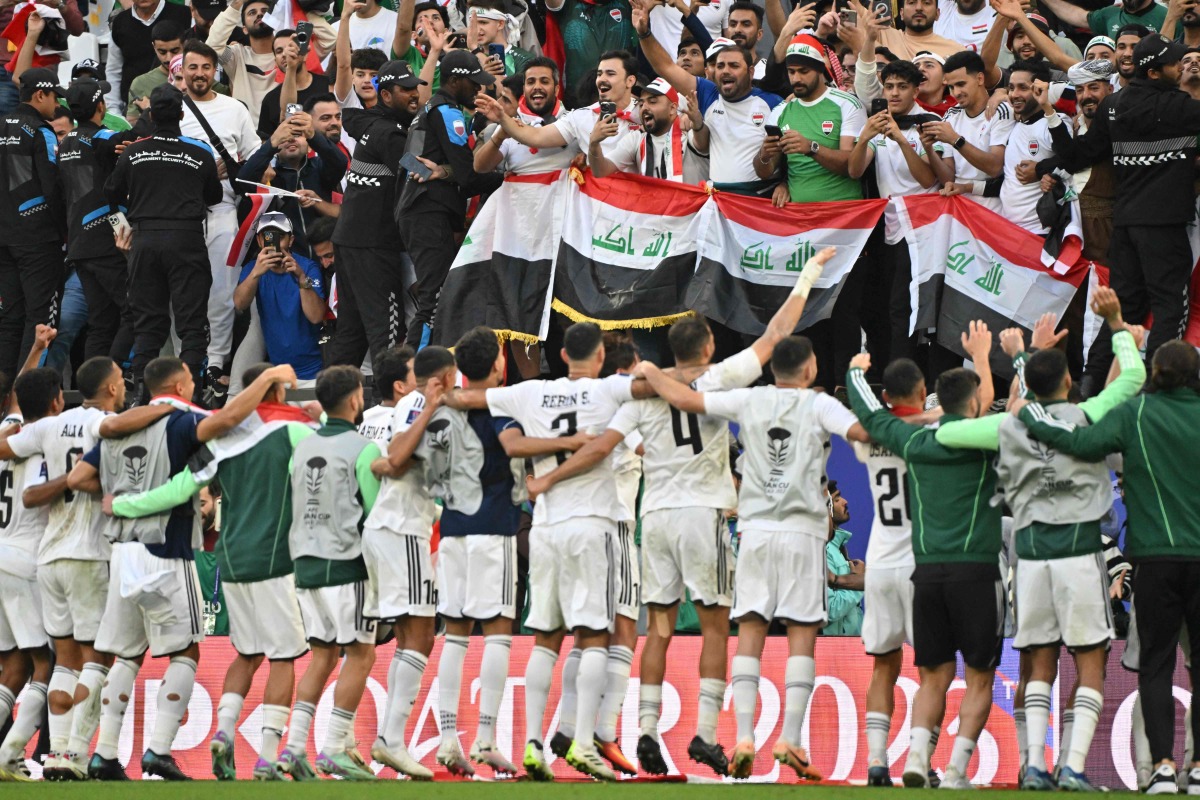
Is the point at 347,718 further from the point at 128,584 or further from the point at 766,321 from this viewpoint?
the point at 766,321

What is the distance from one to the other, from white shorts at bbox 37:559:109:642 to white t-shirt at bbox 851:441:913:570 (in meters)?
4.87

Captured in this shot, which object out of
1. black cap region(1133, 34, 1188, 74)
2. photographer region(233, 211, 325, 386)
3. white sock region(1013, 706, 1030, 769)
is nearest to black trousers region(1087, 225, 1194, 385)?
black cap region(1133, 34, 1188, 74)

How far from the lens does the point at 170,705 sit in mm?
10398

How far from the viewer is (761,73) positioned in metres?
15.2

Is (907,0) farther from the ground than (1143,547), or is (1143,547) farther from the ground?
(907,0)

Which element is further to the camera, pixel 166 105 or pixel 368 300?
pixel 166 105

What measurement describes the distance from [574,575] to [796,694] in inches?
57.0

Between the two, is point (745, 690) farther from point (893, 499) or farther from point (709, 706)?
point (893, 499)

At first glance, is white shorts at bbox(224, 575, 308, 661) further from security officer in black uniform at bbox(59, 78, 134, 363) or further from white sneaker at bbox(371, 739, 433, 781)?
security officer in black uniform at bbox(59, 78, 134, 363)

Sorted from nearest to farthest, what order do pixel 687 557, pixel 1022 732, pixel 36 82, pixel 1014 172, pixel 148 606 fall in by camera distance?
pixel 1022 732 < pixel 687 557 < pixel 148 606 < pixel 1014 172 < pixel 36 82

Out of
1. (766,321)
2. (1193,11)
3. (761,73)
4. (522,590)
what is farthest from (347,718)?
(1193,11)

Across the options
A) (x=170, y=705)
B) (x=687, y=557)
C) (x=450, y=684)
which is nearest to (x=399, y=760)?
(x=450, y=684)

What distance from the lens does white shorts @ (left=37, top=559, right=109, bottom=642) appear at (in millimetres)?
10969

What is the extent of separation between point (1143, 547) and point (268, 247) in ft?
28.8
